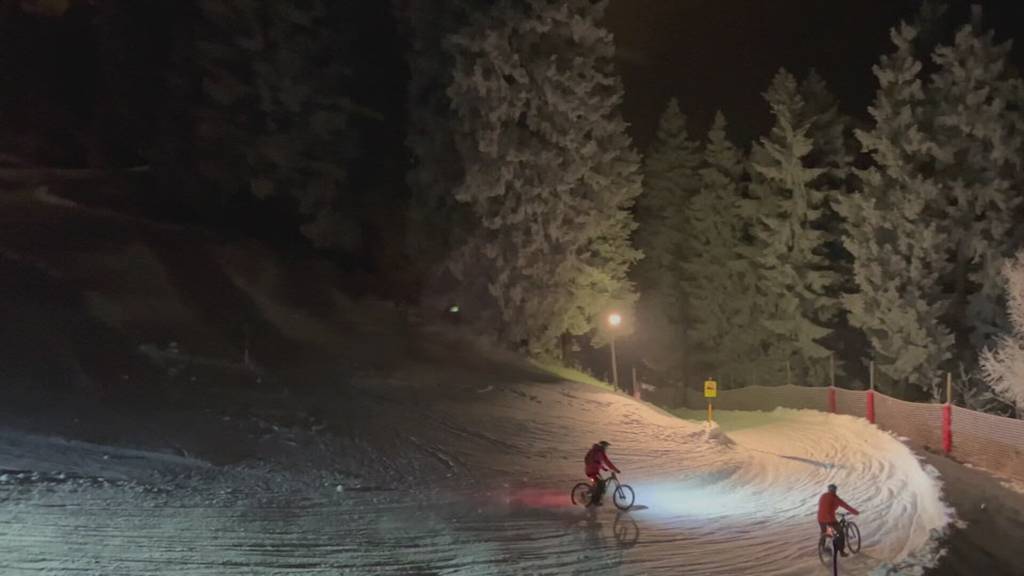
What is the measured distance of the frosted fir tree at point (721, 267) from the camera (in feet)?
149

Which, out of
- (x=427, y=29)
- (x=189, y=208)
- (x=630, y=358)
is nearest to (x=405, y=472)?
(x=427, y=29)

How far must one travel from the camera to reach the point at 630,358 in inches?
2021

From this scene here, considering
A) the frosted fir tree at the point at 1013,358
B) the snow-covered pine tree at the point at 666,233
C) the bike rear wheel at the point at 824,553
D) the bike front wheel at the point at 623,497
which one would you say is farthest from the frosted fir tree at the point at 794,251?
the bike rear wheel at the point at 824,553

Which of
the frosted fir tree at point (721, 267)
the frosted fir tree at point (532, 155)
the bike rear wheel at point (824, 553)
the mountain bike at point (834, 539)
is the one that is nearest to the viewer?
the mountain bike at point (834, 539)

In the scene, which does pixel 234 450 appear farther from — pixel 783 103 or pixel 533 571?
pixel 783 103

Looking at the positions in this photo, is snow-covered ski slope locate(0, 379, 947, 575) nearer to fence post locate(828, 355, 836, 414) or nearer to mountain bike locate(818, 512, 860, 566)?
mountain bike locate(818, 512, 860, 566)

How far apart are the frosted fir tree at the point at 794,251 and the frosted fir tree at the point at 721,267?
2033 mm

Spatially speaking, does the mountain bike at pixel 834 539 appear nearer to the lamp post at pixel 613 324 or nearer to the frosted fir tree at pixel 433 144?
the lamp post at pixel 613 324

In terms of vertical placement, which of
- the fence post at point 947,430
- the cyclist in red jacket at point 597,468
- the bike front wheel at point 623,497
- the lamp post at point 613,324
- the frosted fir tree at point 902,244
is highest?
the frosted fir tree at point 902,244

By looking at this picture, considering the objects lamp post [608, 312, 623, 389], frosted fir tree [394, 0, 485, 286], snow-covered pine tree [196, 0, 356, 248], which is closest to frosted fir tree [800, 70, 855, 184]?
lamp post [608, 312, 623, 389]

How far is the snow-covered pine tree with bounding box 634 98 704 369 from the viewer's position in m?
49.6

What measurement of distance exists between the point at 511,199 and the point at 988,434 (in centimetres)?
1465

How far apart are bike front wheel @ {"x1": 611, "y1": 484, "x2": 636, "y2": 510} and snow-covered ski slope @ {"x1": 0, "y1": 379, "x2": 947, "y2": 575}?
22 cm

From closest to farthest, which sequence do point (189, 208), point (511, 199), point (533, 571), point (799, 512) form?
point (533, 571) < point (799, 512) < point (511, 199) < point (189, 208)
